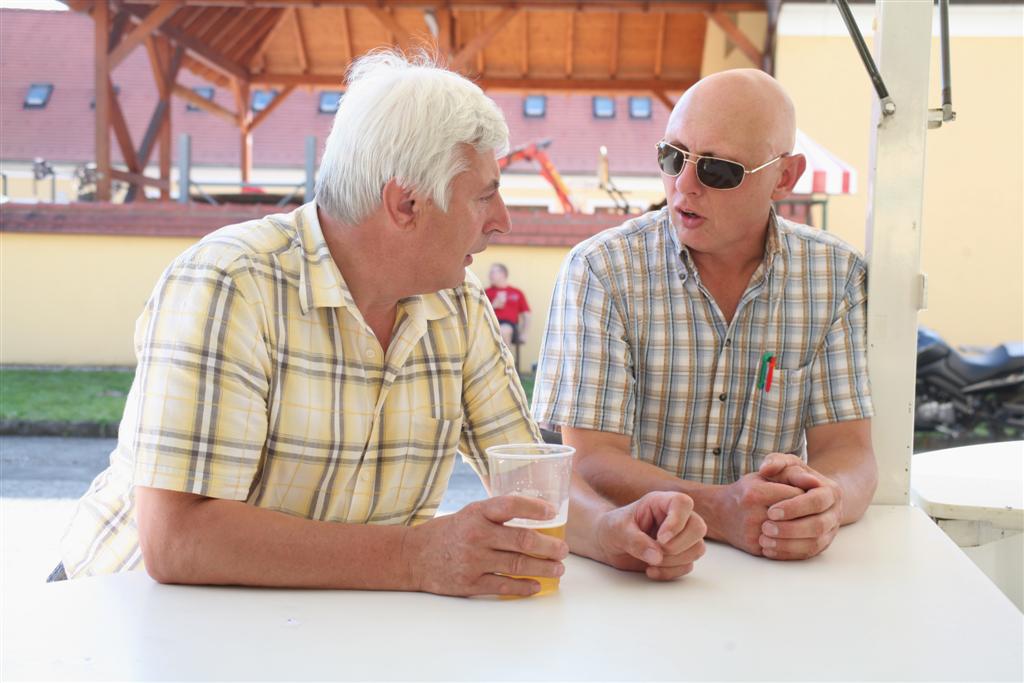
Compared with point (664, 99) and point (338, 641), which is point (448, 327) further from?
point (664, 99)

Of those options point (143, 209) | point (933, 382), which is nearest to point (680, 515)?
point (933, 382)

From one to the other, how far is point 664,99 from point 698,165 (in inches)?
599

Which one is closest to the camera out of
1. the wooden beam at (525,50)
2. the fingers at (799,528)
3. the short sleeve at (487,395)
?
the fingers at (799,528)

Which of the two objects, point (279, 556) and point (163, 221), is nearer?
point (279, 556)

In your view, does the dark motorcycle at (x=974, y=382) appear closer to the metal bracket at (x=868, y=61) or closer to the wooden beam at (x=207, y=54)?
the metal bracket at (x=868, y=61)

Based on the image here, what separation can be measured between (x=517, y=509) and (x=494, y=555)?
0.23ft

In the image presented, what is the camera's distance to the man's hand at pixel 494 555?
1.33 metres

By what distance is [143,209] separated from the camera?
517 inches

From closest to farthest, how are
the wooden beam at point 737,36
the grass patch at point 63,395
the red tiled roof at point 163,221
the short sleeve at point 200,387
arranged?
the short sleeve at point 200,387, the grass patch at point 63,395, the wooden beam at point 737,36, the red tiled roof at point 163,221

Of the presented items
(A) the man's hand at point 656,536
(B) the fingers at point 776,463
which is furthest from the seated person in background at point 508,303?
(A) the man's hand at point 656,536

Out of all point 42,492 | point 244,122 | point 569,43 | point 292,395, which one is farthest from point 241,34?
point 292,395

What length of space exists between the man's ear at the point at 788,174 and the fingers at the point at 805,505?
0.88 m

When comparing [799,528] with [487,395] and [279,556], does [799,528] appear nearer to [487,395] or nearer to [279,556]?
[487,395]

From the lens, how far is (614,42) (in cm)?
1606
